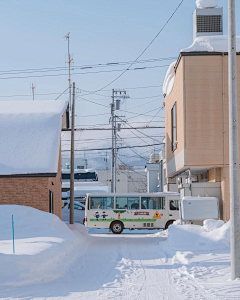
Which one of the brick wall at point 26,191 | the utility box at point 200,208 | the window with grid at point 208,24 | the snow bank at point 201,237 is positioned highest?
the window with grid at point 208,24

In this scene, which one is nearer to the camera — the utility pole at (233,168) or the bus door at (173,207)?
the utility pole at (233,168)

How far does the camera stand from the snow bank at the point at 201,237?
643 inches

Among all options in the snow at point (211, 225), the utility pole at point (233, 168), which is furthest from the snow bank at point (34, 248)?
the snow at point (211, 225)

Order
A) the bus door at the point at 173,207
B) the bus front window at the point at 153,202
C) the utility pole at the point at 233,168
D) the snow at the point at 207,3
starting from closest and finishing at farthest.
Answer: the utility pole at the point at 233,168
the snow at the point at 207,3
the bus door at the point at 173,207
the bus front window at the point at 153,202

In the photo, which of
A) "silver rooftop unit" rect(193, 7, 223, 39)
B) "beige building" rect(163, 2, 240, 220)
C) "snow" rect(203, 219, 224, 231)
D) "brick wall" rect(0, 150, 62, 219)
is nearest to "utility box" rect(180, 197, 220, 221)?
"beige building" rect(163, 2, 240, 220)

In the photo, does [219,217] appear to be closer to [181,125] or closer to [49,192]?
[181,125]

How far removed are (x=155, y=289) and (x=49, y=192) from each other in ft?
43.6

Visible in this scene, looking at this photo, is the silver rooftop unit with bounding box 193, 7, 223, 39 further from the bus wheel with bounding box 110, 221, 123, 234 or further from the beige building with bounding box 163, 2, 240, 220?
the bus wheel with bounding box 110, 221, 123, 234

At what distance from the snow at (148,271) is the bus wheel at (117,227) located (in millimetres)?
9164

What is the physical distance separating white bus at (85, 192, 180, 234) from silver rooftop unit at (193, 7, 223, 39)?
958cm

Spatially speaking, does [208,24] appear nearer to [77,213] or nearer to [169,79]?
[169,79]

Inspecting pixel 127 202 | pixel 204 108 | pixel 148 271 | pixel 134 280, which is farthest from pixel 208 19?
pixel 134 280

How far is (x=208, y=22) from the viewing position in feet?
81.8

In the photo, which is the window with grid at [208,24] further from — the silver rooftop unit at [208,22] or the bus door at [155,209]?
the bus door at [155,209]
